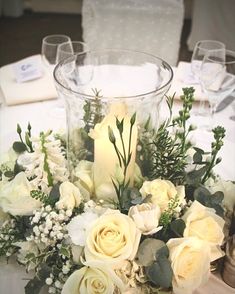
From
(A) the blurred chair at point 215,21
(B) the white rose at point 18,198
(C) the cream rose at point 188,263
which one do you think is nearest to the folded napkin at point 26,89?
(B) the white rose at point 18,198

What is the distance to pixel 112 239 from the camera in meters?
0.66

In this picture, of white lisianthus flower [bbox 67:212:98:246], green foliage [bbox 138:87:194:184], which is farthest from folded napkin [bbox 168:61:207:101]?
white lisianthus flower [bbox 67:212:98:246]

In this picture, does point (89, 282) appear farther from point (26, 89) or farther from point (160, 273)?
point (26, 89)

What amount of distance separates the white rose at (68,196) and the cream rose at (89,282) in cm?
11

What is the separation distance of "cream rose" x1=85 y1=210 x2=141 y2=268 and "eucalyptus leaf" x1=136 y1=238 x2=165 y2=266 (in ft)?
0.07

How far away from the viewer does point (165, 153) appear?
2.65ft

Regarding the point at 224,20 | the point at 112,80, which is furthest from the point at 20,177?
the point at 224,20

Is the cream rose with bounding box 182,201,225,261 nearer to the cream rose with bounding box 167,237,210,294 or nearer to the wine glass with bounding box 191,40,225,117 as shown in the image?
the cream rose with bounding box 167,237,210,294

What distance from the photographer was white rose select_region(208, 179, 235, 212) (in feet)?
2.70

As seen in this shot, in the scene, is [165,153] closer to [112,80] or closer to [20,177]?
[20,177]

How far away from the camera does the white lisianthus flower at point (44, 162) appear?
0.77 metres

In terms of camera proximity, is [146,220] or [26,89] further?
[26,89]

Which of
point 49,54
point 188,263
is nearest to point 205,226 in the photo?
point 188,263

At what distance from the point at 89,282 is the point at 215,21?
3.14 meters
